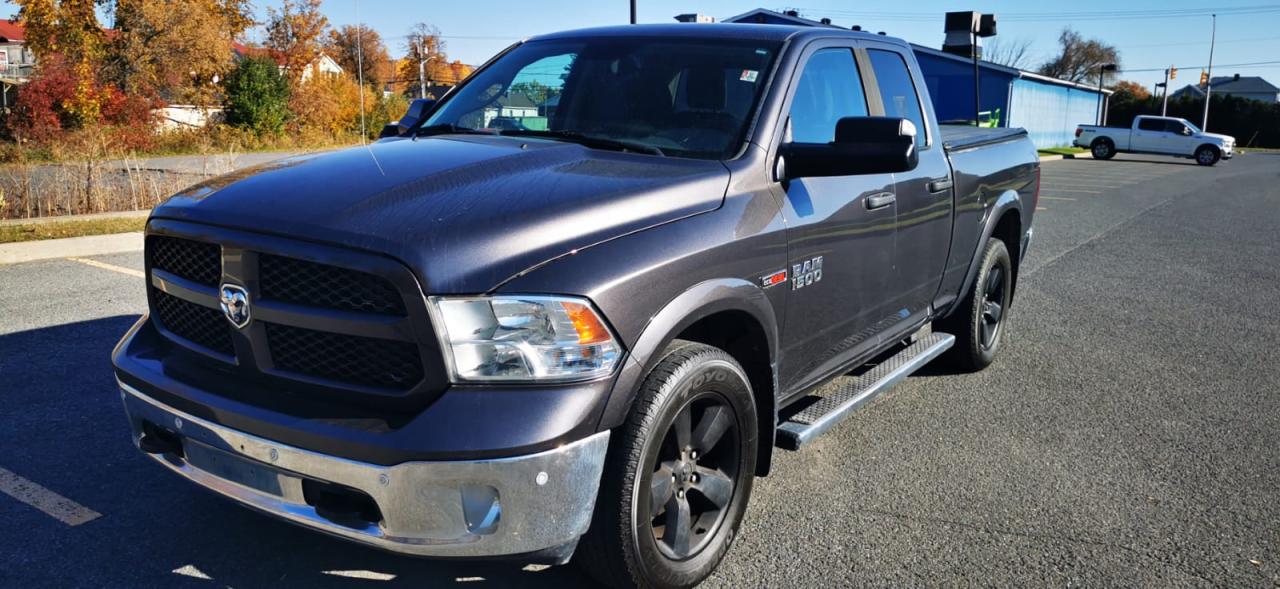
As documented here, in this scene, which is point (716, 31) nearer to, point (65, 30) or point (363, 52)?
point (65, 30)

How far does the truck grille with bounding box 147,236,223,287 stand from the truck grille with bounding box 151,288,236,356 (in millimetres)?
86

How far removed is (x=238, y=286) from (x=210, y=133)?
37.9 metres

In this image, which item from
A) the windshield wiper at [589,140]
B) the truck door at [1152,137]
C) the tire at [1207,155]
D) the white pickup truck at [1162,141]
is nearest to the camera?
the windshield wiper at [589,140]

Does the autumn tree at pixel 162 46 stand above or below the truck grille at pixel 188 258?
above

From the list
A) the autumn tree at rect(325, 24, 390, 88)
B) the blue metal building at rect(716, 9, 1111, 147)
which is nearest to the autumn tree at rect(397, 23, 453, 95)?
the autumn tree at rect(325, 24, 390, 88)

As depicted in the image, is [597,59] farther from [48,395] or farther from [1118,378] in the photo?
[1118,378]

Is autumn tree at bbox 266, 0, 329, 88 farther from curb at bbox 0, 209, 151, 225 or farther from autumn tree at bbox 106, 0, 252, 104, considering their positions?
curb at bbox 0, 209, 151, 225

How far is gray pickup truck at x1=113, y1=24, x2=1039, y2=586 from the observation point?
243 centimetres

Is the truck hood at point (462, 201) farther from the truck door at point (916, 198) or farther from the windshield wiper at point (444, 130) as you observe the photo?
the truck door at point (916, 198)

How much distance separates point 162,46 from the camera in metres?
39.1

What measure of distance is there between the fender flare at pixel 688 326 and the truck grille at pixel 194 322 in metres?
1.12

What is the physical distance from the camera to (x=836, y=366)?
158 inches

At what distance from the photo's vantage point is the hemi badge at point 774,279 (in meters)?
3.20

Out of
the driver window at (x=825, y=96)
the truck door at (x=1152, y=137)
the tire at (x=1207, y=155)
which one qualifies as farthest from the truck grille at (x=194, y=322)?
the truck door at (x=1152, y=137)
